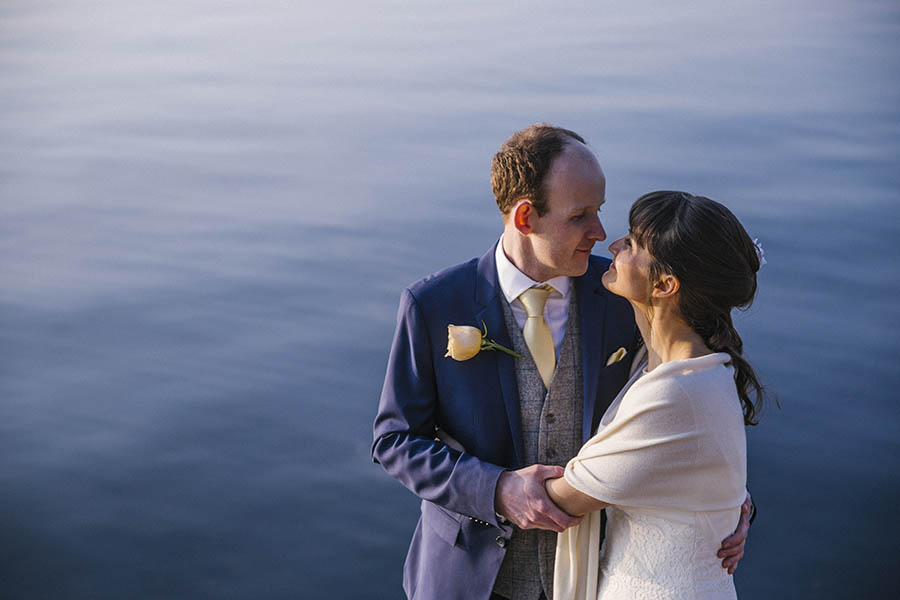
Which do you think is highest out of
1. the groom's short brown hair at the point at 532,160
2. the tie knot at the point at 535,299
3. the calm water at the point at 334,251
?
the groom's short brown hair at the point at 532,160

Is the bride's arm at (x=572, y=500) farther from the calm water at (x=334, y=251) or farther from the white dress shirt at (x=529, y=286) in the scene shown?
the calm water at (x=334, y=251)

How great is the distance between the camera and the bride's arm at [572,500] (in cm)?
215

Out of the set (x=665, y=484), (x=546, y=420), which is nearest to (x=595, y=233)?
(x=546, y=420)

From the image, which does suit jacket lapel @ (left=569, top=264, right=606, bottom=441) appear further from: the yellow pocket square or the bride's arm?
the bride's arm

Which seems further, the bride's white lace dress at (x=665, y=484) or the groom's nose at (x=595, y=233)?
the groom's nose at (x=595, y=233)

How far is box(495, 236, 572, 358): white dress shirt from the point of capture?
2.45 metres

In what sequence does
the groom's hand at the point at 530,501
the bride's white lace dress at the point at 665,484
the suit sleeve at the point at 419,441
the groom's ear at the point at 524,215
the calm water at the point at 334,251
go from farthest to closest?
the calm water at the point at 334,251 → the groom's ear at the point at 524,215 → the suit sleeve at the point at 419,441 → the groom's hand at the point at 530,501 → the bride's white lace dress at the point at 665,484

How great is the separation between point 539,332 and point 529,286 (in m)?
0.11

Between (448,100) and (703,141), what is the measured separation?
8.05 feet

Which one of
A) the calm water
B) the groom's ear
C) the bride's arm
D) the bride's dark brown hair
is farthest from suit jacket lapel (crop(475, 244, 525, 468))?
the calm water

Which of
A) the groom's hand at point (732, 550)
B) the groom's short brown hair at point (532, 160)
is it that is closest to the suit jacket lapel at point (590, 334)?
the groom's short brown hair at point (532, 160)

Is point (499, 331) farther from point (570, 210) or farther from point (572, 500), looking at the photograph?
point (572, 500)

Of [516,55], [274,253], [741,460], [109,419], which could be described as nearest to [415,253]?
[274,253]

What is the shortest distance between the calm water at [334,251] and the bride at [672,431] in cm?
259
